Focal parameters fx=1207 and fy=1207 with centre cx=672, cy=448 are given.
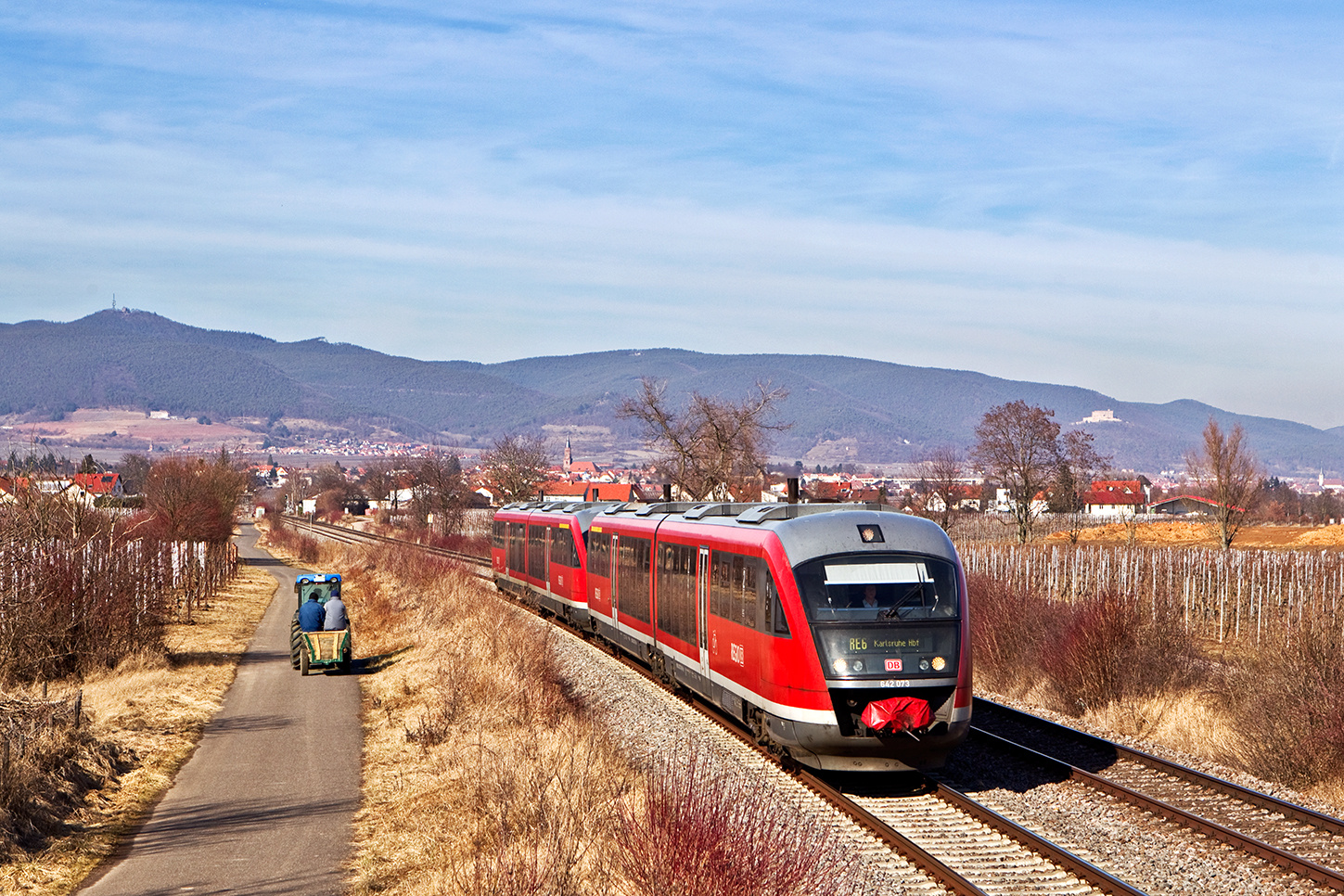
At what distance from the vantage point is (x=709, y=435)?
200 ft

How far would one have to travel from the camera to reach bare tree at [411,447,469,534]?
272ft

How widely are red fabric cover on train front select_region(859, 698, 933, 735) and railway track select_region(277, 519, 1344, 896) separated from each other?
2.76 ft

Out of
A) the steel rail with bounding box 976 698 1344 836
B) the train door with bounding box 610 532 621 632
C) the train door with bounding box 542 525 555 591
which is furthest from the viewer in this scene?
the train door with bounding box 542 525 555 591

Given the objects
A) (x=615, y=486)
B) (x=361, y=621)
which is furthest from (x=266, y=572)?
(x=615, y=486)

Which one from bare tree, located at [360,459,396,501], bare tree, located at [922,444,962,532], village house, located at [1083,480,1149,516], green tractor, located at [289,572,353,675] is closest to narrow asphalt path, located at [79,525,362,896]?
green tractor, located at [289,572,353,675]

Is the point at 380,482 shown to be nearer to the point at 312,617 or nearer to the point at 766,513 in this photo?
the point at 312,617

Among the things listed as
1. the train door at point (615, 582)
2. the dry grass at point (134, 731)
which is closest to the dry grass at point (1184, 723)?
the train door at point (615, 582)

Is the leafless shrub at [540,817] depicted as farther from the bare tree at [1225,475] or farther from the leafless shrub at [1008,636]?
the bare tree at [1225,475]

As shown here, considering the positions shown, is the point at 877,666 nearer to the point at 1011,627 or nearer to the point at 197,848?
the point at 197,848

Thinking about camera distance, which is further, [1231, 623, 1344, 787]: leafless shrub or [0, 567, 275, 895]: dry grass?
[1231, 623, 1344, 787]: leafless shrub

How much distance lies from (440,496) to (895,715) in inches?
2970

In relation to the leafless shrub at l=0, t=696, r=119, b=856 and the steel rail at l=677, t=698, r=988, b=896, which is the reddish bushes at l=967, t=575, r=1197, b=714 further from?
the leafless shrub at l=0, t=696, r=119, b=856

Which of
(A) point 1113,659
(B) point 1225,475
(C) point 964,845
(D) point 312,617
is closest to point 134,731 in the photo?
(D) point 312,617

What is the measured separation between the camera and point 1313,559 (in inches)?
1307
